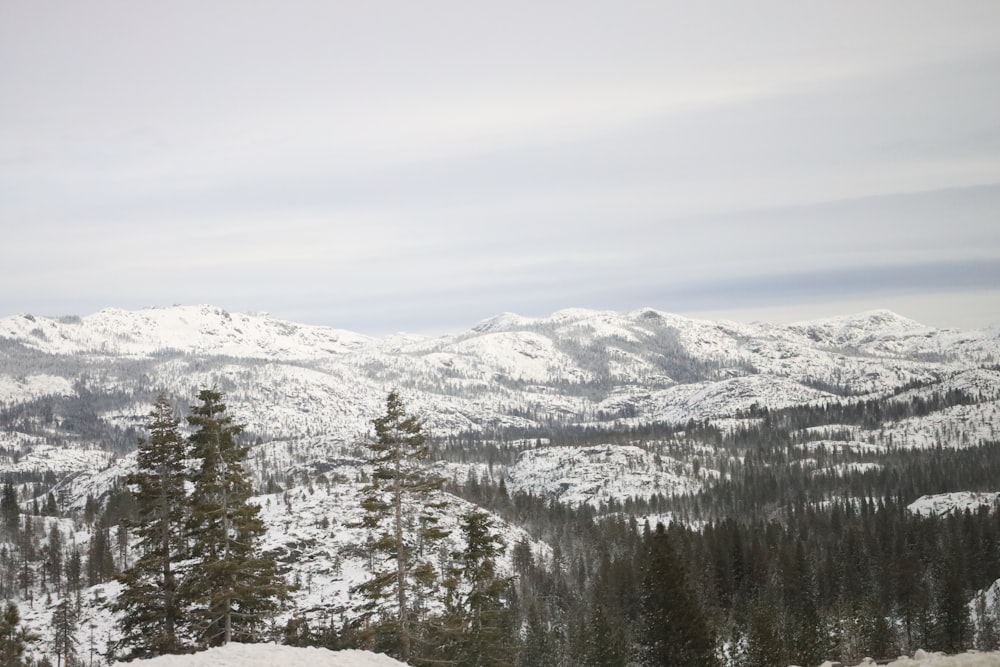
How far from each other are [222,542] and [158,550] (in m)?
3.10

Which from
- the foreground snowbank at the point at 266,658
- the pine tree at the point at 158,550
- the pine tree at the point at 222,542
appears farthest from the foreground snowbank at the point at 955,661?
the pine tree at the point at 158,550

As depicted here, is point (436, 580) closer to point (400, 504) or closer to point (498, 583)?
point (498, 583)

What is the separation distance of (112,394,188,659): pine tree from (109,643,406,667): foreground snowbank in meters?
8.63

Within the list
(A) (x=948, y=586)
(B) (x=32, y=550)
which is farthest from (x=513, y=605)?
(B) (x=32, y=550)

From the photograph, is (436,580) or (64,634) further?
(64,634)

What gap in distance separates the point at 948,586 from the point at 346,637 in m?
79.4

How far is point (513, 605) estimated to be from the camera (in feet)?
423

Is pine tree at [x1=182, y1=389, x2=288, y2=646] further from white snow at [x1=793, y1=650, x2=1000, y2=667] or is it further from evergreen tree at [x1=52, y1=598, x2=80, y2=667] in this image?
evergreen tree at [x1=52, y1=598, x2=80, y2=667]

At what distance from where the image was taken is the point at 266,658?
2470cm

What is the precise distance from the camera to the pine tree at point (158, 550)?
33.0 m

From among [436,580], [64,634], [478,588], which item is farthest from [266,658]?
[64,634]

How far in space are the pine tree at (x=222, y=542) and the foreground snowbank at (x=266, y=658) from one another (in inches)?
245

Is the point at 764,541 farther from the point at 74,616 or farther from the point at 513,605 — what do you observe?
the point at 74,616

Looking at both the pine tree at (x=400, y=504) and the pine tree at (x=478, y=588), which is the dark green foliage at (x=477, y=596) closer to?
the pine tree at (x=478, y=588)
